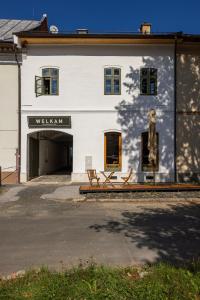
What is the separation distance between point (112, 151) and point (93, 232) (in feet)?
31.6

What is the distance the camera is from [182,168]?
56.2 feet

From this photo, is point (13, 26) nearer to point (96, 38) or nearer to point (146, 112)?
point (96, 38)

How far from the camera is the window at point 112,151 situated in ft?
55.1

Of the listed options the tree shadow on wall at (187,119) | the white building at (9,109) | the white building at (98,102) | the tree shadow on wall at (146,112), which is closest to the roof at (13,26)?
the white building at (9,109)

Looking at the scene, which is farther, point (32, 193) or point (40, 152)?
point (40, 152)

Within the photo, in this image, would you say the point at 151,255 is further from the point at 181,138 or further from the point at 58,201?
the point at 181,138

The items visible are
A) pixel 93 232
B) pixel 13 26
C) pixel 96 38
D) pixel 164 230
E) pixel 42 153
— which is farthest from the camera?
pixel 42 153

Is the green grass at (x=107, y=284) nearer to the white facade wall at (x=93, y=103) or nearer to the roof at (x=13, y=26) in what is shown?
the white facade wall at (x=93, y=103)

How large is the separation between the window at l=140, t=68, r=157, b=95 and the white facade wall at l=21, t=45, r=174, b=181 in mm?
290

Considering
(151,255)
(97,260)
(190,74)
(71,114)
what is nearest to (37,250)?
(97,260)

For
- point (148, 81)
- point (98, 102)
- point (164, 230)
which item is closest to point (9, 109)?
point (98, 102)

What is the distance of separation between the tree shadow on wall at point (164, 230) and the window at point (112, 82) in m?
8.29

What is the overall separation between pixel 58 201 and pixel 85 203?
1179 millimetres

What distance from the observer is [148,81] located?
16984 millimetres
